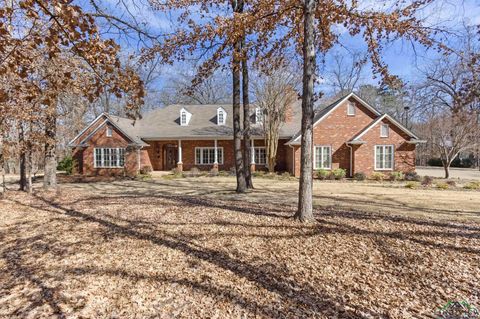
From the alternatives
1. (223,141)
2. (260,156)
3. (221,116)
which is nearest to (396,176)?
(260,156)

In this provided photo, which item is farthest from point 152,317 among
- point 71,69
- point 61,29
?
point 71,69

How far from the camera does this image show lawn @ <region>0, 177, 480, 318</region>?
Answer: 3.21 metres

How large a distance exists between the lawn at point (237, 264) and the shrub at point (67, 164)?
1590cm

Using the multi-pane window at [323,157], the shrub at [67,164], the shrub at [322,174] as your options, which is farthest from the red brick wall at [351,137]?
the shrub at [67,164]

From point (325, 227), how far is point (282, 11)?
548 cm

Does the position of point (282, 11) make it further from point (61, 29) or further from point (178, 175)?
point (178, 175)

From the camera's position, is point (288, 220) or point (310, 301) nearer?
point (310, 301)

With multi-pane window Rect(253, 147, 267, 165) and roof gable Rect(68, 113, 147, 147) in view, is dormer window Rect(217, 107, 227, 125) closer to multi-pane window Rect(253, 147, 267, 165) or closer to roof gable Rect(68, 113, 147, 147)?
multi-pane window Rect(253, 147, 267, 165)

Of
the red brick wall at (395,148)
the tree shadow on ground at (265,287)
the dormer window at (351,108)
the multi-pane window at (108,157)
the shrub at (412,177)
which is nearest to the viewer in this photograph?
the tree shadow on ground at (265,287)

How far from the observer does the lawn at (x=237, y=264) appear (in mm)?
3215

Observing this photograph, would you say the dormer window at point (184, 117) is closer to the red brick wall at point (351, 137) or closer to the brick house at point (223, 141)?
the brick house at point (223, 141)

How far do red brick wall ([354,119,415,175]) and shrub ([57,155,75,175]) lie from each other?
68.6 ft

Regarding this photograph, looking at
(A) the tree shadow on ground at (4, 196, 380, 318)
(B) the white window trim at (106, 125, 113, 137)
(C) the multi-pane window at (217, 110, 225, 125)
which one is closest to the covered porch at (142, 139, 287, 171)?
(C) the multi-pane window at (217, 110, 225, 125)

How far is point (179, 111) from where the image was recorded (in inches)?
969
